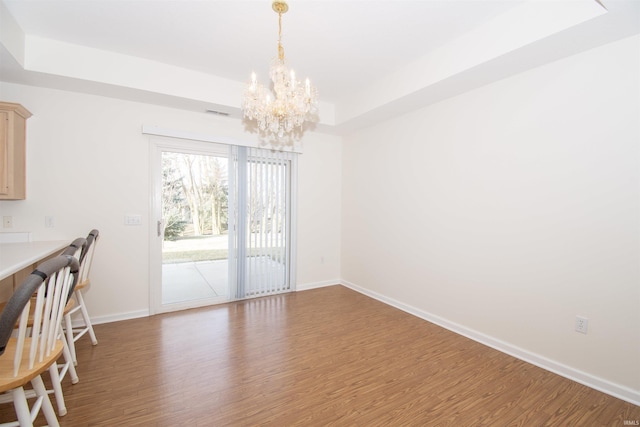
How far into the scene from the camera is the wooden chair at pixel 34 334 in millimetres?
1222

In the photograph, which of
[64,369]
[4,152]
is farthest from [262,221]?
[4,152]

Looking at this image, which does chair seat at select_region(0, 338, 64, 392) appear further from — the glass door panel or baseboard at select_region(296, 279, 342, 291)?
baseboard at select_region(296, 279, 342, 291)

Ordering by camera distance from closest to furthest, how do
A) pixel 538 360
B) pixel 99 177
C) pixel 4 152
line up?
pixel 538 360 < pixel 4 152 < pixel 99 177

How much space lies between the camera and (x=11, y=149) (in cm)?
258

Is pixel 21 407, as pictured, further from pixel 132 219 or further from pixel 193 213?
pixel 193 213

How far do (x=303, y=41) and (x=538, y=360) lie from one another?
3594 mm

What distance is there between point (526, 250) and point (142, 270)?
4178 millimetres

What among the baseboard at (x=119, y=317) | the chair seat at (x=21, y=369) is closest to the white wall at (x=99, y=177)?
the baseboard at (x=119, y=317)

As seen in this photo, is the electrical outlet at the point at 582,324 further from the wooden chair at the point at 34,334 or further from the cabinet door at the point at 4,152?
the cabinet door at the point at 4,152

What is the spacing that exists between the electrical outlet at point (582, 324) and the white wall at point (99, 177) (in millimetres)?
4217

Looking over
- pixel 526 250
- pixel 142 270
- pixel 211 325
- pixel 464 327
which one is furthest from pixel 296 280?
pixel 526 250

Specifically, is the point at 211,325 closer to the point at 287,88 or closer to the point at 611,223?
the point at 287,88

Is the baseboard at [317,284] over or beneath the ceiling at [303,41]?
beneath

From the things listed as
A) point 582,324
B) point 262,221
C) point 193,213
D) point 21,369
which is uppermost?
point 193,213
